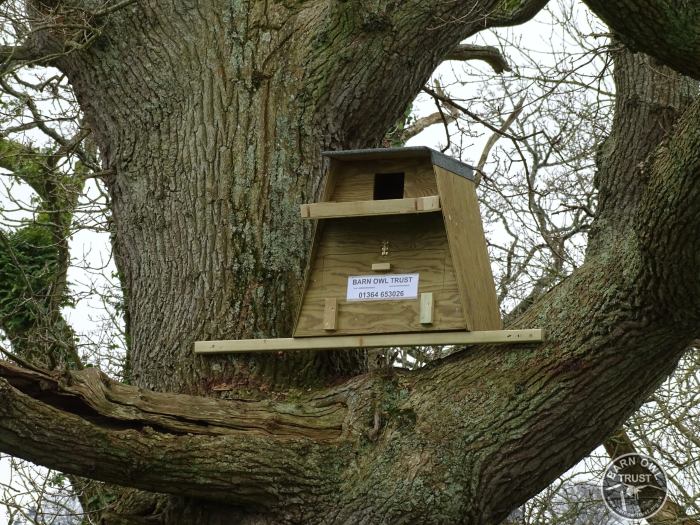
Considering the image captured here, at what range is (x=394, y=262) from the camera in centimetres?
345

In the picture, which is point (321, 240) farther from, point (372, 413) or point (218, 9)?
point (218, 9)

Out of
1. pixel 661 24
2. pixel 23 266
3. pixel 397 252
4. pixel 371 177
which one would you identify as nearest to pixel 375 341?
pixel 397 252

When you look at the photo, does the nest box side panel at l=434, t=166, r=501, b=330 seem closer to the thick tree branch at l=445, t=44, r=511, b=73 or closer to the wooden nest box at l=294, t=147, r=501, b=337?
the wooden nest box at l=294, t=147, r=501, b=337

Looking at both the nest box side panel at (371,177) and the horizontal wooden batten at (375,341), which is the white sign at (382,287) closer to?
the horizontal wooden batten at (375,341)

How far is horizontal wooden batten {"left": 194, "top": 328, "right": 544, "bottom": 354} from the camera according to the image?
3.14 metres

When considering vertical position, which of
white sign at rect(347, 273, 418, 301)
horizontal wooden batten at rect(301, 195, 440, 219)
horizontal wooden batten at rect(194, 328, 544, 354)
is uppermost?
horizontal wooden batten at rect(301, 195, 440, 219)

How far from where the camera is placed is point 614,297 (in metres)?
3.04

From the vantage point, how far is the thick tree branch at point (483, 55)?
5.66 meters

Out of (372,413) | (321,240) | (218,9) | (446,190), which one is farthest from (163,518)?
(218,9)

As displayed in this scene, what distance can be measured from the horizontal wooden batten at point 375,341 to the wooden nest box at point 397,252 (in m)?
0.04

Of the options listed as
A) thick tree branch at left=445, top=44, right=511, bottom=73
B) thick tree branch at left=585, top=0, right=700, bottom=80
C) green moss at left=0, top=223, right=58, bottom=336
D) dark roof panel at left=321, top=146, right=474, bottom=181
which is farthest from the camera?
green moss at left=0, top=223, right=58, bottom=336

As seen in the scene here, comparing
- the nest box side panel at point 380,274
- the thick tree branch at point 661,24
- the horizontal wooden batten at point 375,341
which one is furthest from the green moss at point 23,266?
the thick tree branch at point 661,24

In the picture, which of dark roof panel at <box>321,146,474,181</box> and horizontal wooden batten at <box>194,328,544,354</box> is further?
dark roof panel at <box>321,146,474,181</box>

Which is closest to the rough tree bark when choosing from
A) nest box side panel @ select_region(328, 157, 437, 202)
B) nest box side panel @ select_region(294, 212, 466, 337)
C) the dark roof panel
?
nest box side panel @ select_region(294, 212, 466, 337)
